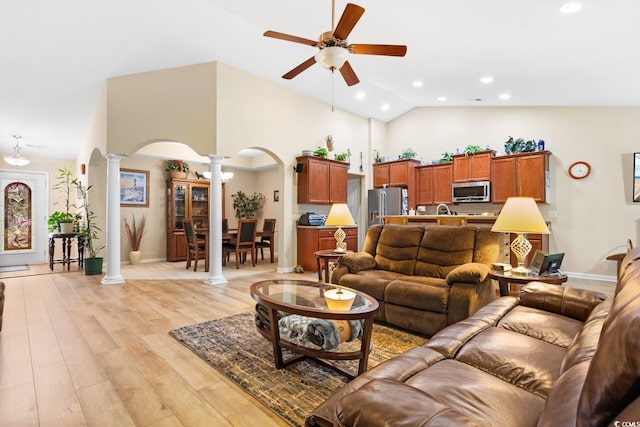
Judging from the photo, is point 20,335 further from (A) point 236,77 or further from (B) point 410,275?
(A) point 236,77

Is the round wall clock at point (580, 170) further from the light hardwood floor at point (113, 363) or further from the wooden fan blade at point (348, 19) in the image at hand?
the light hardwood floor at point (113, 363)

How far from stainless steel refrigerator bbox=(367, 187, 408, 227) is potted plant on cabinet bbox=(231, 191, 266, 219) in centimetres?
323

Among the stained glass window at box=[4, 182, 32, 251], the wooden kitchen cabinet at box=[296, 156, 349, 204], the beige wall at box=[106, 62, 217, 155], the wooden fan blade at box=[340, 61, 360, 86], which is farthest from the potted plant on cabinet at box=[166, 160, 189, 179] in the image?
the wooden fan blade at box=[340, 61, 360, 86]

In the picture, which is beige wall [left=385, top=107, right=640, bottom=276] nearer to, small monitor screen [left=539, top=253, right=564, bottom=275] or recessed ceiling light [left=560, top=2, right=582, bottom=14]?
recessed ceiling light [left=560, top=2, right=582, bottom=14]

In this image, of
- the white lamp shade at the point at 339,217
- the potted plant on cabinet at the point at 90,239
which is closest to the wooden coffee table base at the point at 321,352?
the white lamp shade at the point at 339,217

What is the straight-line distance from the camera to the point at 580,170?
5.72m

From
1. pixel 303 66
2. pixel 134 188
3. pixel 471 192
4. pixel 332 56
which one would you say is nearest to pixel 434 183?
pixel 471 192

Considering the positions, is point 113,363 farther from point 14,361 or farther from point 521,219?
point 521,219

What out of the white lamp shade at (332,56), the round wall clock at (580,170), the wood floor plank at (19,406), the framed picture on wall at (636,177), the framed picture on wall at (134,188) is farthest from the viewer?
the framed picture on wall at (134,188)

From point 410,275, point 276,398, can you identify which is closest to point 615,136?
point 410,275

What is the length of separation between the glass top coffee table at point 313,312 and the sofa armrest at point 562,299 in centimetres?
108

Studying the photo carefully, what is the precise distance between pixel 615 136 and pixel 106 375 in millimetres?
7707

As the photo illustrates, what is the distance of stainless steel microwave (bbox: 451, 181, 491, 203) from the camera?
6332mm

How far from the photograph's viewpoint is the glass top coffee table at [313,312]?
1.99m
